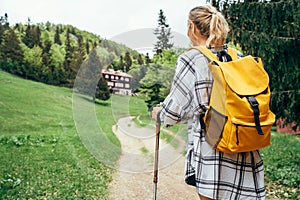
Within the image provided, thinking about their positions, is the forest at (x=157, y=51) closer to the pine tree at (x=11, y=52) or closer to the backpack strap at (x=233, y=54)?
the pine tree at (x=11, y=52)

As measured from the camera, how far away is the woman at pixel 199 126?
5.85 ft

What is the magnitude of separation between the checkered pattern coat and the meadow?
72cm

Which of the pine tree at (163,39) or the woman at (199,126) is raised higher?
the pine tree at (163,39)

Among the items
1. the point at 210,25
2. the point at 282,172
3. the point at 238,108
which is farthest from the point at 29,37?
the point at 238,108

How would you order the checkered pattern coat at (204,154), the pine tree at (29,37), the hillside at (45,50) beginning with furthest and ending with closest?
the pine tree at (29,37), the hillside at (45,50), the checkered pattern coat at (204,154)

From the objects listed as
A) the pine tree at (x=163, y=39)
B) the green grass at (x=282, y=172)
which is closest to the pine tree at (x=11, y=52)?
the green grass at (x=282, y=172)

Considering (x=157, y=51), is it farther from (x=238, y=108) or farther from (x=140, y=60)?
(x=238, y=108)

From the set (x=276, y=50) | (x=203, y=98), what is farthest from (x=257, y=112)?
(x=276, y=50)

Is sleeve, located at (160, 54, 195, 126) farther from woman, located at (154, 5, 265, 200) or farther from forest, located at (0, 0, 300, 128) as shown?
forest, located at (0, 0, 300, 128)

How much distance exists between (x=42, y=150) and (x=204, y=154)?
548cm

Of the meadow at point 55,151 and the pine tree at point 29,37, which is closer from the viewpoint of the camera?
the meadow at point 55,151

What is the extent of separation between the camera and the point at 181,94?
1810 mm

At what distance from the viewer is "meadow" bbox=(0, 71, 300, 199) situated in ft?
10.1

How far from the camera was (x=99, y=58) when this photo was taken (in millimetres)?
2752
